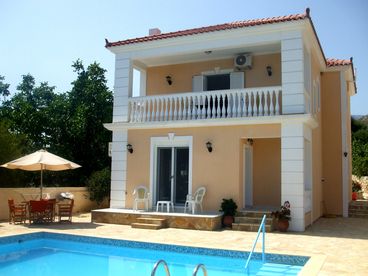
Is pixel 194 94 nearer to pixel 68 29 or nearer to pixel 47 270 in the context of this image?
pixel 68 29

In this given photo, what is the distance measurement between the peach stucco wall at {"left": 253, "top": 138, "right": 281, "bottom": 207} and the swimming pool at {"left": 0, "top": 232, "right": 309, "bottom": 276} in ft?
22.8

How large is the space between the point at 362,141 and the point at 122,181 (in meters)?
26.1

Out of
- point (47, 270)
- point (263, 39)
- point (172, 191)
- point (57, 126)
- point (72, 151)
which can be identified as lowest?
point (47, 270)

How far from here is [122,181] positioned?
15961mm

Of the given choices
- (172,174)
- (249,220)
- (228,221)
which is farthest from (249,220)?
(172,174)

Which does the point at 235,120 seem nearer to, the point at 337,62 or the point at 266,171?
the point at 266,171

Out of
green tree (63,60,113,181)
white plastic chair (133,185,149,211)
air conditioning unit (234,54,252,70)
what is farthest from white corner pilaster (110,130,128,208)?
green tree (63,60,113,181)

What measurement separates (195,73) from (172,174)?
4.72 m

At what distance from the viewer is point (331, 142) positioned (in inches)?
737

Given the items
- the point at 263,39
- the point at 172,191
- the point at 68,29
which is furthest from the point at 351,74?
the point at 68,29

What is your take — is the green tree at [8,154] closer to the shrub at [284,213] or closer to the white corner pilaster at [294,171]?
the shrub at [284,213]

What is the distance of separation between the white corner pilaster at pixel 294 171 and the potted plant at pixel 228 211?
1.65 m

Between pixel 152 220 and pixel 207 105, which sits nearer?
pixel 152 220

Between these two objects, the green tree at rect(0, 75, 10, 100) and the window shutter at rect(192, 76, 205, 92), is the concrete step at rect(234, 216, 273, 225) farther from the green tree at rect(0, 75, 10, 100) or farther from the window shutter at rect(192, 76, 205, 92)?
the green tree at rect(0, 75, 10, 100)
